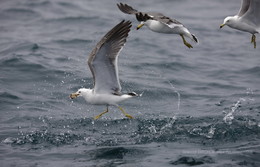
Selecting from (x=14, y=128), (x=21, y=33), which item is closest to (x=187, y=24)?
(x=21, y=33)

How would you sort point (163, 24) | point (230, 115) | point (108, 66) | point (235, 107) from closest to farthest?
point (108, 66) < point (163, 24) < point (230, 115) < point (235, 107)

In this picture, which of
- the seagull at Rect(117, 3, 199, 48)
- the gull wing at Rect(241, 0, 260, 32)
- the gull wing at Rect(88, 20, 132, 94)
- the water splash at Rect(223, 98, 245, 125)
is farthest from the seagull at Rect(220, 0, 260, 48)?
the gull wing at Rect(88, 20, 132, 94)

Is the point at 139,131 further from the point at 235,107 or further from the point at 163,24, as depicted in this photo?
the point at 235,107

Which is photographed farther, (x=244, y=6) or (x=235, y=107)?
(x=235, y=107)

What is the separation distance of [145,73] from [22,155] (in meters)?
5.96

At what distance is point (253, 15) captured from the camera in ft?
35.3

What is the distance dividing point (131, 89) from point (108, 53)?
4.09m

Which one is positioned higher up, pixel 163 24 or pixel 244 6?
pixel 244 6

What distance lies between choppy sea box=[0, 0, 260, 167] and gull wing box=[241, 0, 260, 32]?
80.9 inches

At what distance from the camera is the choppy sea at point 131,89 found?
30.9 feet

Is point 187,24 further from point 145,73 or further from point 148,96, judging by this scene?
point 148,96

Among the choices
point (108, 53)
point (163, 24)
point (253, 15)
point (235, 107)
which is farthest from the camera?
point (235, 107)

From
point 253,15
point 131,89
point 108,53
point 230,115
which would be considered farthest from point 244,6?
point 131,89

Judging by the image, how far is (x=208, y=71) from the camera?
49.1 ft
